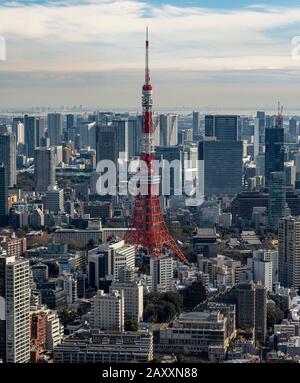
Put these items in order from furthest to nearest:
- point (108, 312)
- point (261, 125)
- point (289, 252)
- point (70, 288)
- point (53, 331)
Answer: point (261, 125) < point (289, 252) < point (70, 288) < point (108, 312) < point (53, 331)

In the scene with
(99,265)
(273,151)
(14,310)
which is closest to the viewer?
(14,310)

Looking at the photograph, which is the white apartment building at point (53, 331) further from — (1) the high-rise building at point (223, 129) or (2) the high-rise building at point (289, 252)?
(1) the high-rise building at point (223, 129)

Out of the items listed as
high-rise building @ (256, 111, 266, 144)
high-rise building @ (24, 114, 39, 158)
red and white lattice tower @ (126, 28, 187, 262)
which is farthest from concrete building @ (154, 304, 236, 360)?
high-rise building @ (24, 114, 39, 158)

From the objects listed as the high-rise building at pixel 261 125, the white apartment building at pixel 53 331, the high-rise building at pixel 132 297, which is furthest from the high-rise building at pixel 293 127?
the white apartment building at pixel 53 331

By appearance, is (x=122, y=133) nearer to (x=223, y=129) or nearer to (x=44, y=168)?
(x=223, y=129)

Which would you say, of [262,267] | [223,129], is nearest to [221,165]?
[223,129]

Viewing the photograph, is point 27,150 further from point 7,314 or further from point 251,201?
point 7,314
